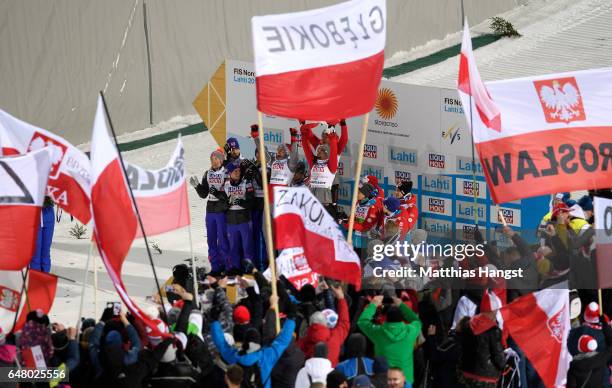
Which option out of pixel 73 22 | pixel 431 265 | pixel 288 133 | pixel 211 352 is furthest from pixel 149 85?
pixel 211 352

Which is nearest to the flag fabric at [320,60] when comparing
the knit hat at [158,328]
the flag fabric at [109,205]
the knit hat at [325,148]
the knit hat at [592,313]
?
the flag fabric at [109,205]

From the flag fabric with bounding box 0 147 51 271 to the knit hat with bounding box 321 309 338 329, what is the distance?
263 cm

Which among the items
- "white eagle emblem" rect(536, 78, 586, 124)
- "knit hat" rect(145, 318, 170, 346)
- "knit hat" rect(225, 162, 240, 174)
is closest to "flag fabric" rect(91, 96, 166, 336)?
"knit hat" rect(145, 318, 170, 346)

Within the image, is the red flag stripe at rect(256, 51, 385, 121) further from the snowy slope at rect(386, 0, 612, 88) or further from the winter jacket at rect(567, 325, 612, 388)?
the snowy slope at rect(386, 0, 612, 88)

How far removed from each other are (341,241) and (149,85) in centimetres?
1256

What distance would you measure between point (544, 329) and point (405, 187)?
5199mm

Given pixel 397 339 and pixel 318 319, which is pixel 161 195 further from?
pixel 397 339

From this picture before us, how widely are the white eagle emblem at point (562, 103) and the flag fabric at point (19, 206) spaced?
4848 millimetres

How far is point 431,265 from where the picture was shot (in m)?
15.3

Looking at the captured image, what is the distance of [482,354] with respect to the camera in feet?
41.1

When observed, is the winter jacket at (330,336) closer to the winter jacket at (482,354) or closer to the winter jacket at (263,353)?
the winter jacket at (263,353)

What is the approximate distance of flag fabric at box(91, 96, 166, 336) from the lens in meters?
12.3

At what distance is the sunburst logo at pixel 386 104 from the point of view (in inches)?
712

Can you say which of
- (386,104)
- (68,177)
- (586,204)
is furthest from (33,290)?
(586,204)
